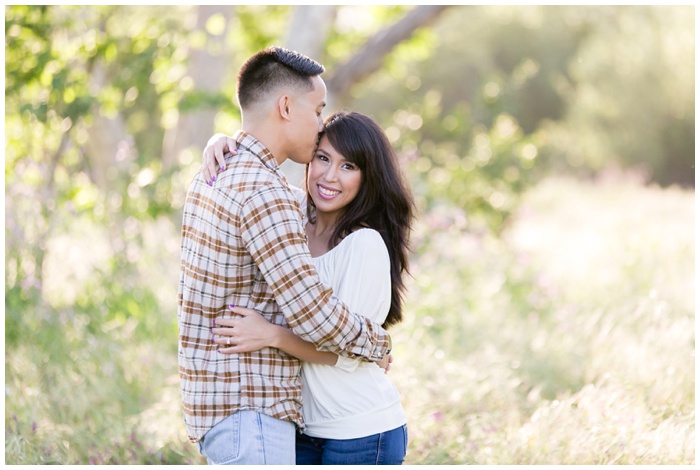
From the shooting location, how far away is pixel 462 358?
519cm

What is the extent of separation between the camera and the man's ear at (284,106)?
2.55m

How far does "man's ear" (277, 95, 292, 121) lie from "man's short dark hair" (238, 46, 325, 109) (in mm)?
49

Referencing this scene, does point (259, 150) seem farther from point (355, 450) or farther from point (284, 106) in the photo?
point (355, 450)

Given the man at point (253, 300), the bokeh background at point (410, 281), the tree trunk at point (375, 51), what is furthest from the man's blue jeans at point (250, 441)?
the tree trunk at point (375, 51)

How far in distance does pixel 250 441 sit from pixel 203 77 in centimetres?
652

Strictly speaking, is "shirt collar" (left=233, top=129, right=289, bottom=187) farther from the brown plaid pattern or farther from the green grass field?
the green grass field

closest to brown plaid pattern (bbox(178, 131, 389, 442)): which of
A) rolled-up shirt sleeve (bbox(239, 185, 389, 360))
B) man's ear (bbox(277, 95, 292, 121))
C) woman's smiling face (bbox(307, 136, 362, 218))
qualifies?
rolled-up shirt sleeve (bbox(239, 185, 389, 360))

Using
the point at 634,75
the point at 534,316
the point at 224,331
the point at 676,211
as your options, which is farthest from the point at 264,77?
the point at 634,75

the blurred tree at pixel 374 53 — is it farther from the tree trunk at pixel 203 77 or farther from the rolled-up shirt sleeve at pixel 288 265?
the rolled-up shirt sleeve at pixel 288 265

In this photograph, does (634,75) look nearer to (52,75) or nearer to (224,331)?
(52,75)

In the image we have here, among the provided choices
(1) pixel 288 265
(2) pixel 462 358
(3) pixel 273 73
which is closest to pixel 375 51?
(2) pixel 462 358

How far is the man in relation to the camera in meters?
2.31

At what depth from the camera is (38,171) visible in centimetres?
600

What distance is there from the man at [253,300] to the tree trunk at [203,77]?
5.73 m
